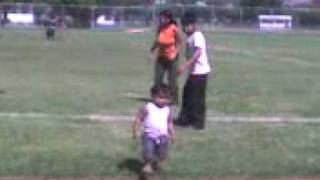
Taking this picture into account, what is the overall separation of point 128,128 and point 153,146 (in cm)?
364

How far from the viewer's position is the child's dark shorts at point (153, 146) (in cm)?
1014

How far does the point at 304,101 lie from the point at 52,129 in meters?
6.90

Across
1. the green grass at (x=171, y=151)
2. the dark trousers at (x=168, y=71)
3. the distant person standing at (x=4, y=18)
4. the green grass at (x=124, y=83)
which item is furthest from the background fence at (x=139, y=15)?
the green grass at (x=171, y=151)

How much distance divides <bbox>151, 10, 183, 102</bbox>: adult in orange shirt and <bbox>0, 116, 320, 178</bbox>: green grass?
2319mm

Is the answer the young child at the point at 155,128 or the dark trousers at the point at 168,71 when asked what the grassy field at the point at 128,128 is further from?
the dark trousers at the point at 168,71

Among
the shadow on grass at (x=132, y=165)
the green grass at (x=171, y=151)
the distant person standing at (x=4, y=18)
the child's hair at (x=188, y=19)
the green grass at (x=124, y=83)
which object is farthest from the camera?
the distant person standing at (x=4, y=18)

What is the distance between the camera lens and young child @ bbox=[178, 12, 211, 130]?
1349 centimetres

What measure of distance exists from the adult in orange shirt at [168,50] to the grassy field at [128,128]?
0.88 m

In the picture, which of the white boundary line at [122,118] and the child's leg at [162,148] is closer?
the child's leg at [162,148]

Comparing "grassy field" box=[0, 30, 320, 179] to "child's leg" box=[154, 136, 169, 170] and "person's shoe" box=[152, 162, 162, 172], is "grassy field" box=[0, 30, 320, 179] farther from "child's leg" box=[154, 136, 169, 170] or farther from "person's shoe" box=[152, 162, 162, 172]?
"child's leg" box=[154, 136, 169, 170]

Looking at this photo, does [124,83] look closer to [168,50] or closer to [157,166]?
[168,50]

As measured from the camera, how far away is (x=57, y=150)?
11688 millimetres

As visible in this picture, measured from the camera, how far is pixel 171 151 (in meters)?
11.8

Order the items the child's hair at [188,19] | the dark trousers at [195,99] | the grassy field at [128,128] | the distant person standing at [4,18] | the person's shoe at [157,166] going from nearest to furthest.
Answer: the person's shoe at [157,166], the grassy field at [128,128], the child's hair at [188,19], the dark trousers at [195,99], the distant person standing at [4,18]
